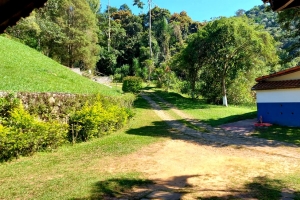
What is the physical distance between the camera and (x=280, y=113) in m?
16.2

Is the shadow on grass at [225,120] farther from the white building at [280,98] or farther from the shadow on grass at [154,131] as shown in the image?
the shadow on grass at [154,131]

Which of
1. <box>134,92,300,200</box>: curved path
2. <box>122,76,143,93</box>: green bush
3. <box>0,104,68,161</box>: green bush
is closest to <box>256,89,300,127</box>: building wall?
<box>134,92,300,200</box>: curved path

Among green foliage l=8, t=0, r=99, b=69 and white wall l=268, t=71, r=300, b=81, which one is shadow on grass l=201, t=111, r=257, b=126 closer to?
white wall l=268, t=71, r=300, b=81

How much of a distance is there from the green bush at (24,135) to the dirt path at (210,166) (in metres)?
2.95

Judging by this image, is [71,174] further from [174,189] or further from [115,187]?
[174,189]

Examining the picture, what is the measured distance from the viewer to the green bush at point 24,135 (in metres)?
7.80

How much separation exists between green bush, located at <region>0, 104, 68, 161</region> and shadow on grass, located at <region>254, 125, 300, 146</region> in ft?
34.9

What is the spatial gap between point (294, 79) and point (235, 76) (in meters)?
11.3

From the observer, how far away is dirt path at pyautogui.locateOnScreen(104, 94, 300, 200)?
6.02m

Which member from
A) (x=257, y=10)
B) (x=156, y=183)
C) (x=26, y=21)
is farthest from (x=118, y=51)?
(x=257, y=10)

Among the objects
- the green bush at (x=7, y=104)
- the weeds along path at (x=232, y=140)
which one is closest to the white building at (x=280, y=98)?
the weeds along path at (x=232, y=140)

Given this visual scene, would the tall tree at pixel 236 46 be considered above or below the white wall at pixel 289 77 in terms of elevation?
above

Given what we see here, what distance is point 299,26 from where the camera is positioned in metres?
16.1

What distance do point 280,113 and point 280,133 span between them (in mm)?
3109
